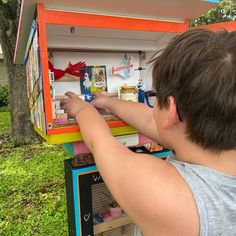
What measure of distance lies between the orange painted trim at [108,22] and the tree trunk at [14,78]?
371 centimetres

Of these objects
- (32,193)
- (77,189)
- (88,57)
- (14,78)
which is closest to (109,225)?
(77,189)

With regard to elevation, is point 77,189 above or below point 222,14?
below

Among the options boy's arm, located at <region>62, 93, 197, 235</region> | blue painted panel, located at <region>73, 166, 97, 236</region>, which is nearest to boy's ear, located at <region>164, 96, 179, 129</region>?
boy's arm, located at <region>62, 93, 197, 235</region>

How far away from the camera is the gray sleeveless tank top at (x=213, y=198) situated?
2.09 ft

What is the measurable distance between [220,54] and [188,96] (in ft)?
0.38

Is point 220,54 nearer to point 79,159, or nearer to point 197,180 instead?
point 197,180

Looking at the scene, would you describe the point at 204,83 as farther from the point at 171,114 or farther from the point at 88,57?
the point at 88,57

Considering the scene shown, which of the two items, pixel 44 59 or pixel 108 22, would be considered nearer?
pixel 44 59

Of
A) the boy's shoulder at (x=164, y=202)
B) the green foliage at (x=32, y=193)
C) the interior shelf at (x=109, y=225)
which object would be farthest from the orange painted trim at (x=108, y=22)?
the green foliage at (x=32, y=193)

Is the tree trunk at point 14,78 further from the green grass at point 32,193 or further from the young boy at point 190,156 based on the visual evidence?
the young boy at point 190,156

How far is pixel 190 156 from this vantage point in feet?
2.39

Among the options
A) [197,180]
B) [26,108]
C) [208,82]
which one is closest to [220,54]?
[208,82]

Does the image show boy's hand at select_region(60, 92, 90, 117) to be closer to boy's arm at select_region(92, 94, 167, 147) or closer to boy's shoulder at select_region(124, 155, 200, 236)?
boy's arm at select_region(92, 94, 167, 147)

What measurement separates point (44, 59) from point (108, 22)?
312 mm
